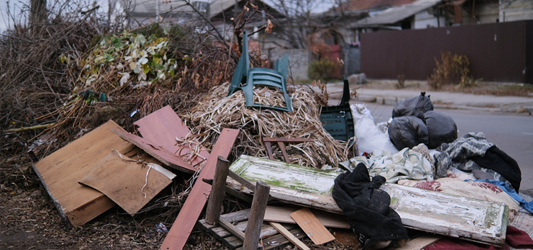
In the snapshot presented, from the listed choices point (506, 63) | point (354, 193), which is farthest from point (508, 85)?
point (354, 193)

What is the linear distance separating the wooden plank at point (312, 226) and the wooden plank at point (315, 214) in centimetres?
5

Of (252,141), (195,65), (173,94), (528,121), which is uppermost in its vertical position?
(195,65)

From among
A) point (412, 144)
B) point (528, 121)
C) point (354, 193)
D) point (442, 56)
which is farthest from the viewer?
point (442, 56)

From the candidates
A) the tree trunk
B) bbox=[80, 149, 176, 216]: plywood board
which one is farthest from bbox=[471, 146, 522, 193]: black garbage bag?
the tree trunk

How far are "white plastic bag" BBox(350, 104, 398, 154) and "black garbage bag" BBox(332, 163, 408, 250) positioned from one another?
187 centimetres

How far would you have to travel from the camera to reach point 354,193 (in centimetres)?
322

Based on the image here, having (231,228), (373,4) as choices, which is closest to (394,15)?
(373,4)

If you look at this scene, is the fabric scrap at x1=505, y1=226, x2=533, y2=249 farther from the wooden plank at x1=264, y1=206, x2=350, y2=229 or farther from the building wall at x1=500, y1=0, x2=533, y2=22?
the building wall at x1=500, y1=0, x2=533, y2=22

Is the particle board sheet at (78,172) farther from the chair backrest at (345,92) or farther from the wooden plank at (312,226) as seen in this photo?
the chair backrest at (345,92)

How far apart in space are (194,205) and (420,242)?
1.79 meters

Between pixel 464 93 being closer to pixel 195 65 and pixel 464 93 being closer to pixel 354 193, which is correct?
pixel 195 65

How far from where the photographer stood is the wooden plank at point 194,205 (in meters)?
3.16

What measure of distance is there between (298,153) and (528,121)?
6.41m

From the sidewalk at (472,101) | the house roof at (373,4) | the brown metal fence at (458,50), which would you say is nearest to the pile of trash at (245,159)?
the sidewalk at (472,101)
